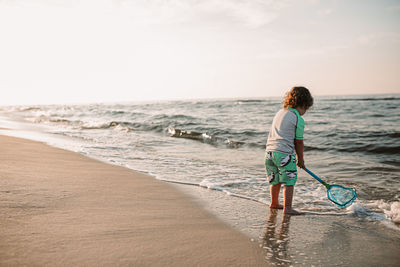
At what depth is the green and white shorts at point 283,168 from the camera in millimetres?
3520

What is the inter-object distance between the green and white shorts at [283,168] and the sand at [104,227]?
1.03 meters

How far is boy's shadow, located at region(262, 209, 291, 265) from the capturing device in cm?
230

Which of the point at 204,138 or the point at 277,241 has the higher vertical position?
the point at 204,138

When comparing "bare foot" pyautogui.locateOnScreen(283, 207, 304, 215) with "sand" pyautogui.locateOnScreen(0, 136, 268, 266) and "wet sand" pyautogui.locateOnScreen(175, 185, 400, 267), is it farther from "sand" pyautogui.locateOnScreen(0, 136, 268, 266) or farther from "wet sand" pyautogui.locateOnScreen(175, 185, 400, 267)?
"sand" pyautogui.locateOnScreen(0, 136, 268, 266)

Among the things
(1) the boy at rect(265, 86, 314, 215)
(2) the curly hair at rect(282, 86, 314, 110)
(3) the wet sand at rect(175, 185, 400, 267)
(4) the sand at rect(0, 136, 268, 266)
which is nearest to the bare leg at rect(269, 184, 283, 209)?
(1) the boy at rect(265, 86, 314, 215)

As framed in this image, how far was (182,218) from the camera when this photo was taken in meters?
3.05

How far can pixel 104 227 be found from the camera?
2.48m

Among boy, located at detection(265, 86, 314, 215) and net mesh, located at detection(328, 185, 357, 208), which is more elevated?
boy, located at detection(265, 86, 314, 215)

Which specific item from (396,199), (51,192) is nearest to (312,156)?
(396,199)

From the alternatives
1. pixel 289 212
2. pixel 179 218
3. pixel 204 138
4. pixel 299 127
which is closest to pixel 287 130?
pixel 299 127

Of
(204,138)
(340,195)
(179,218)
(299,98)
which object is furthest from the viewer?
(204,138)

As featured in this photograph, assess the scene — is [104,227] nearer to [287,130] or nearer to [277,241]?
[277,241]

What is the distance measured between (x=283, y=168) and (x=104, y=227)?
216 centimetres

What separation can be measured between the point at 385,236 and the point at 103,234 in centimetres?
270
